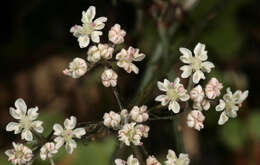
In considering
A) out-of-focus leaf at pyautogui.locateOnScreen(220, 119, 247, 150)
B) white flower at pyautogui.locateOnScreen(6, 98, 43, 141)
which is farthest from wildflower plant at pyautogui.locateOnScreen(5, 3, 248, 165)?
out-of-focus leaf at pyautogui.locateOnScreen(220, 119, 247, 150)

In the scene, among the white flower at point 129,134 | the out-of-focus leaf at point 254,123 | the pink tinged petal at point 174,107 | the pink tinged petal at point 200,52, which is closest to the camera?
the white flower at point 129,134

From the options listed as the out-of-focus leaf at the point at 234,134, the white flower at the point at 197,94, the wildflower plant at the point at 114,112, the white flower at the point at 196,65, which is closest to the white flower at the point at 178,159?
the wildflower plant at the point at 114,112

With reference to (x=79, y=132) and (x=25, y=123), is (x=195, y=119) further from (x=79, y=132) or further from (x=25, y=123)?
(x=25, y=123)

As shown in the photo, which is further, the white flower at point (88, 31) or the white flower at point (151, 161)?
the white flower at point (88, 31)

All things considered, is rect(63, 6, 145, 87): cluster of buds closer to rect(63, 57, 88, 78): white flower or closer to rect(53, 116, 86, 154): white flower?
rect(63, 57, 88, 78): white flower

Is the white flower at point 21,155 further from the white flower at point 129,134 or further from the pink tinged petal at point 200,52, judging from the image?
the pink tinged petal at point 200,52

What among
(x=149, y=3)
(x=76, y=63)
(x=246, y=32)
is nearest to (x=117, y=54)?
(x=76, y=63)
